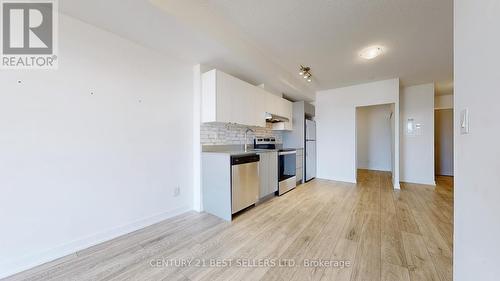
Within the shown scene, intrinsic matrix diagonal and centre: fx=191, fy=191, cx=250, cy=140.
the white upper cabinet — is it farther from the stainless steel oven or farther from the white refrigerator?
the white refrigerator

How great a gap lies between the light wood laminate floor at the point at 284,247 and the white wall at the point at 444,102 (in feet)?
14.2

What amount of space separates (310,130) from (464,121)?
4259mm

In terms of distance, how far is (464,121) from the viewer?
0.86 m

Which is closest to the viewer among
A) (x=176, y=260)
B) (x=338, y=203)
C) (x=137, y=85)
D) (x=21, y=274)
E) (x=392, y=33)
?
(x=21, y=274)

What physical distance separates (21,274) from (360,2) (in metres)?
4.00

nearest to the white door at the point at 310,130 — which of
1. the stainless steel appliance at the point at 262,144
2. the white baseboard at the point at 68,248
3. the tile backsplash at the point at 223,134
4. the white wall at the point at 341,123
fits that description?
the white wall at the point at 341,123

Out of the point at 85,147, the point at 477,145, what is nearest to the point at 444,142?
the point at 477,145

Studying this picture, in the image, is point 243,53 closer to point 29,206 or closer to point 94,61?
point 94,61

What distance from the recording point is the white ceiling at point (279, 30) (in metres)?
1.92

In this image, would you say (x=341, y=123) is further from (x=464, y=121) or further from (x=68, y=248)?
(x=68, y=248)

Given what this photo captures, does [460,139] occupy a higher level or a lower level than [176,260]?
higher

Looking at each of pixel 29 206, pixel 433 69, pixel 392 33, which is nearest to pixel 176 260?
pixel 29 206

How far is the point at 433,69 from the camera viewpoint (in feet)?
12.5

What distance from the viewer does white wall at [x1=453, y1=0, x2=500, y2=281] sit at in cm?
63
